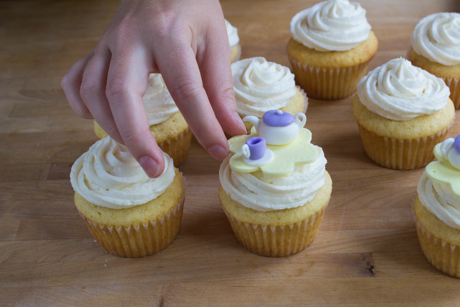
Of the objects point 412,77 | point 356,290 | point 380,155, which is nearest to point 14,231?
point 356,290

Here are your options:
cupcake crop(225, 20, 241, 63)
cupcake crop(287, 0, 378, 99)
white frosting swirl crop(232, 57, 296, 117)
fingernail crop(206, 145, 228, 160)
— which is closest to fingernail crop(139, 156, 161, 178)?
fingernail crop(206, 145, 228, 160)

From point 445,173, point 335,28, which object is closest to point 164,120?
point 335,28

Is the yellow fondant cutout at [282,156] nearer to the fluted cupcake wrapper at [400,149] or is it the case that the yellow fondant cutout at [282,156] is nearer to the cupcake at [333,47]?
the fluted cupcake wrapper at [400,149]

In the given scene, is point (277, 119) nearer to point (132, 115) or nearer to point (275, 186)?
point (275, 186)

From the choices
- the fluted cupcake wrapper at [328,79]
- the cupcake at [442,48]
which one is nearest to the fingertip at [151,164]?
the fluted cupcake wrapper at [328,79]

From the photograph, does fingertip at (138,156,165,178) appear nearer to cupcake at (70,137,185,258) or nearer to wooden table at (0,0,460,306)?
cupcake at (70,137,185,258)

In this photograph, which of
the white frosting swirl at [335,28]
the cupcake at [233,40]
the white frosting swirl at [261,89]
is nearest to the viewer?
the white frosting swirl at [261,89]

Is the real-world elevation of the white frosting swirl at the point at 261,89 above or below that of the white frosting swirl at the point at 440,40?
below
